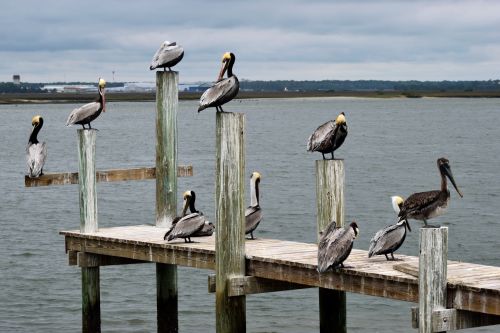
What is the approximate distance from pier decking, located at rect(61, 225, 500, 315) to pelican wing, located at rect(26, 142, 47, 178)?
3.16ft

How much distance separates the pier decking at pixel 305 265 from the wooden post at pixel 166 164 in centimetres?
40

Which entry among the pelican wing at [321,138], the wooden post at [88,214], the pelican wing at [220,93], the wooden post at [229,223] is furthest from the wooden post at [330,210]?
the wooden post at [88,214]

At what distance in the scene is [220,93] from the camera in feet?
47.6

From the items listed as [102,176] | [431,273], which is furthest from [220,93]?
[431,273]

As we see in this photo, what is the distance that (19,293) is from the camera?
23156 mm

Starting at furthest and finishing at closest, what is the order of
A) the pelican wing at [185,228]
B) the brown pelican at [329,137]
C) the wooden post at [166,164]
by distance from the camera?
the wooden post at [166,164] → the pelican wing at [185,228] → the brown pelican at [329,137]

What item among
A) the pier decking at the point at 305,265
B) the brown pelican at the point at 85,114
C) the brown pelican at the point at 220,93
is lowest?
the pier decking at the point at 305,265

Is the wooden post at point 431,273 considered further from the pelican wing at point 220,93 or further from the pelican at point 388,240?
the pelican wing at point 220,93

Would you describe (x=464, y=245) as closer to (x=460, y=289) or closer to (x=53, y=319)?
(x=53, y=319)

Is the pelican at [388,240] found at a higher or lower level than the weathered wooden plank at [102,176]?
lower

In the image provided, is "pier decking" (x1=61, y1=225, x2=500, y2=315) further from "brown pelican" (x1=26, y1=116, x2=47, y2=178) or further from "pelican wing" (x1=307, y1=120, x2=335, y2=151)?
"pelican wing" (x1=307, y1=120, x2=335, y2=151)

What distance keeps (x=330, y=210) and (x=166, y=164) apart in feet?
11.8

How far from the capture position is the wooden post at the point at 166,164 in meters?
17.0

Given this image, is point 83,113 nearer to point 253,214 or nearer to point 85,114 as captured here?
point 85,114
